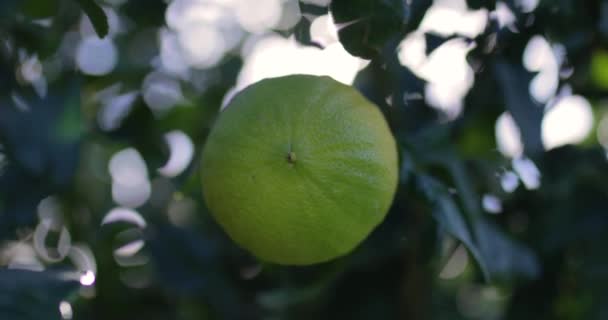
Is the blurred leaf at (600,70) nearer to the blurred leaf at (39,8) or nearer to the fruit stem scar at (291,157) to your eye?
the fruit stem scar at (291,157)

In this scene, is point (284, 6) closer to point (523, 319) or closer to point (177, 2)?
point (177, 2)

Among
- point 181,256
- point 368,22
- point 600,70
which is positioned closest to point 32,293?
point 368,22

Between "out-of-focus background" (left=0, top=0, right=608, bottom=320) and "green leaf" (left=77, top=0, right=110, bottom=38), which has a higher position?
"green leaf" (left=77, top=0, right=110, bottom=38)

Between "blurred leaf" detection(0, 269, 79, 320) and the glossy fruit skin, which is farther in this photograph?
the glossy fruit skin

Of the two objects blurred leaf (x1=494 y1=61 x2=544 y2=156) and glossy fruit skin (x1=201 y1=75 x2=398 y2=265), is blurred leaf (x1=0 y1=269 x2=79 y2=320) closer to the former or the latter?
glossy fruit skin (x1=201 y1=75 x2=398 y2=265)

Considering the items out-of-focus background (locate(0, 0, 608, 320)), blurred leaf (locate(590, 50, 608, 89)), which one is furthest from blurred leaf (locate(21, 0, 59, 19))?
blurred leaf (locate(590, 50, 608, 89))

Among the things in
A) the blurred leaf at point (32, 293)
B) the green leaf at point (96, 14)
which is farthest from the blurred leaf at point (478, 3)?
the blurred leaf at point (32, 293)

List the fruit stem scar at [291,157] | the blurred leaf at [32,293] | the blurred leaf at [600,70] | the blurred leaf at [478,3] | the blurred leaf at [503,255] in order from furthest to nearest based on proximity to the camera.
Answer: the blurred leaf at [600,70]
the blurred leaf at [503,255]
the blurred leaf at [478,3]
the fruit stem scar at [291,157]
the blurred leaf at [32,293]

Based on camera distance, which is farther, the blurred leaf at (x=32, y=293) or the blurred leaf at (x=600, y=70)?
the blurred leaf at (x=600, y=70)

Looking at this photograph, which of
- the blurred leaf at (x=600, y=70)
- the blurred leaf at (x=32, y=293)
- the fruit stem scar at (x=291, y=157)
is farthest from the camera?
the blurred leaf at (x=600, y=70)
